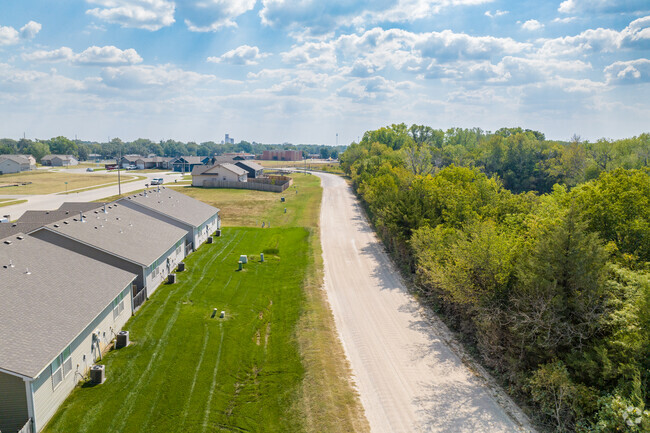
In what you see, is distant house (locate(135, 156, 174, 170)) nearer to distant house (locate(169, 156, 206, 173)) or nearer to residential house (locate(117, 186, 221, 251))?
distant house (locate(169, 156, 206, 173))

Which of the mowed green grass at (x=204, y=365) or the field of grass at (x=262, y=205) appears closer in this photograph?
the mowed green grass at (x=204, y=365)

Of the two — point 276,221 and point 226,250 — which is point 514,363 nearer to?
point 226,250

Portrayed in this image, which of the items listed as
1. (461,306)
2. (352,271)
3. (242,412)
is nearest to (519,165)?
(352,271)

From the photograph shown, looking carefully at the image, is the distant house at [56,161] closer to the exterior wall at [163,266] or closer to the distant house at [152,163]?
the distant house at [152,163]

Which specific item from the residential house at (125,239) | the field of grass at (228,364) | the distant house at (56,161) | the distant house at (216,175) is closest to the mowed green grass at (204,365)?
the field of grass at (228,364)

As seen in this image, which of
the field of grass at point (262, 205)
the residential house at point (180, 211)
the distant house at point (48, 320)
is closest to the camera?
the distant house at point (48, 320)
